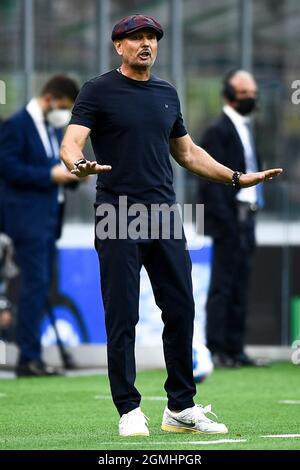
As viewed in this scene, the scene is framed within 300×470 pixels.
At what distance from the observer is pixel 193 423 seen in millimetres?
7102

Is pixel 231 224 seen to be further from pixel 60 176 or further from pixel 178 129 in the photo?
pixel 178 129

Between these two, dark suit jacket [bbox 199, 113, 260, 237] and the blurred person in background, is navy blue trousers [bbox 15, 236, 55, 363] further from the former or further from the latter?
dark suit jacket [bbox 199, 113, 260, 237]

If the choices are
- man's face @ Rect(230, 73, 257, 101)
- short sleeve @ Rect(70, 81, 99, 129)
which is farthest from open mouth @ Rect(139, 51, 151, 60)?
man's face @ Rect(230, 73, 257, 101)

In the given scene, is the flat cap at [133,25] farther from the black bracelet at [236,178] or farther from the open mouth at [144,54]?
the black bracelet at [236,178]

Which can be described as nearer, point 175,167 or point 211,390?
point 211,390

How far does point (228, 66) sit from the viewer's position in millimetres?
18375

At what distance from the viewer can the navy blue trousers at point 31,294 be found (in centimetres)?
1087

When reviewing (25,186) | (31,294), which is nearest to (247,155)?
(25,186)

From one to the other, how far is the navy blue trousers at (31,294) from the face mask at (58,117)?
2.90ft

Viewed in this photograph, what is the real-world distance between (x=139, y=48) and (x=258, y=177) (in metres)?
0.85
